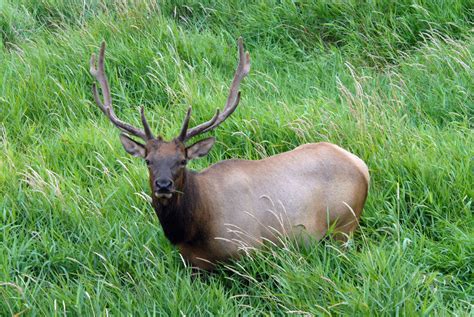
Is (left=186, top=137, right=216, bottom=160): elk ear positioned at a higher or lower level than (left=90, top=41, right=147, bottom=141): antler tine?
lower

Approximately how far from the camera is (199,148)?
6156 millimetres

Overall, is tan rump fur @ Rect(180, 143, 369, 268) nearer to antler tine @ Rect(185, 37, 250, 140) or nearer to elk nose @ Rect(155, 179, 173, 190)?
antler tine @ Rect(185, 37, 250, 140)

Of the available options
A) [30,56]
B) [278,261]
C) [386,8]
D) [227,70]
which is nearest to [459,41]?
[386,8]

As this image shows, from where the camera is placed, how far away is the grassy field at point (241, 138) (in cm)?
544

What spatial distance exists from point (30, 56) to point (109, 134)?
6.50 feet

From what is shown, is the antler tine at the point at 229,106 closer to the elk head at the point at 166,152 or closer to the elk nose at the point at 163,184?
the elk head at the point at 166,152

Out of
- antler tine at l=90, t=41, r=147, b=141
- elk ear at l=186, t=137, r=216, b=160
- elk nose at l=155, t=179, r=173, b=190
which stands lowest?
elk ear at l=186, t=137, r=216, b=160

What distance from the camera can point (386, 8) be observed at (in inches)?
362

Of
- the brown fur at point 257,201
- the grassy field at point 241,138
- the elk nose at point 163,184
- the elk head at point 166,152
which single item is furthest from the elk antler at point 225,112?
the grassy field at point 241,138

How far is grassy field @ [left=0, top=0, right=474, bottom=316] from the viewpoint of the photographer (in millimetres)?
5441

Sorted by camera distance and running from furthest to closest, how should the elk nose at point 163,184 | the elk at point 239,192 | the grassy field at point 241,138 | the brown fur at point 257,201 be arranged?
the brown fur at point 257,201 < the elk at point 239,192 < the elk nose at point 163,184 < the grassy field at point 241,138

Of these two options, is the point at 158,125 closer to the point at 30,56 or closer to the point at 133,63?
the point at 133,63

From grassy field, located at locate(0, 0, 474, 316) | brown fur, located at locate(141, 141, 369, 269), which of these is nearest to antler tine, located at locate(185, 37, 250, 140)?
brown fur, located at locate(141, 141, 369, 269)

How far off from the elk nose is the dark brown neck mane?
0.99 ft
